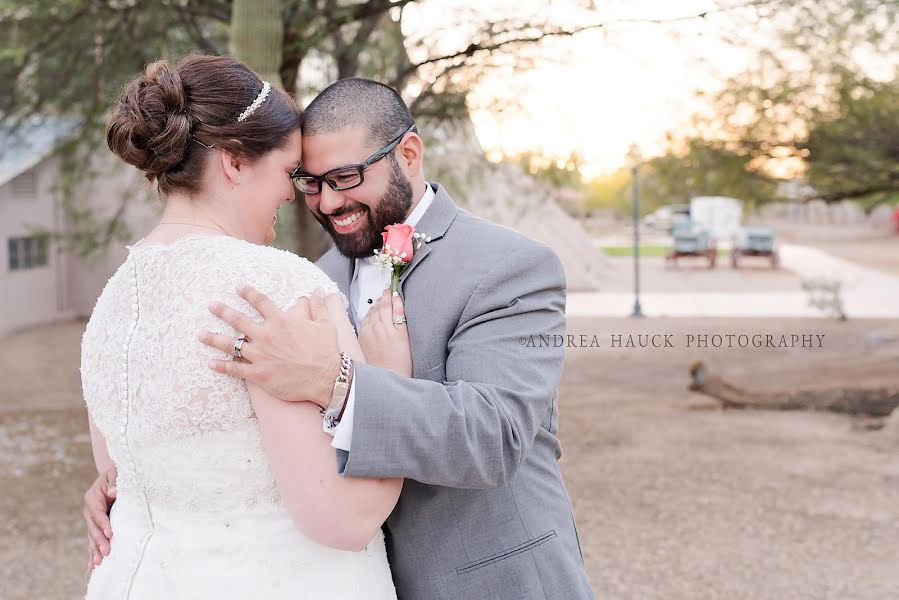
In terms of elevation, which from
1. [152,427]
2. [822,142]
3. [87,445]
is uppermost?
[152,427]

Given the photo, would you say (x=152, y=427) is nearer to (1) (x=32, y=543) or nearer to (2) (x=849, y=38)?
(1) (x=32, y=543)

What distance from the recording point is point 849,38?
816 cm

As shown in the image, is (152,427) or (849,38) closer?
(152,427)

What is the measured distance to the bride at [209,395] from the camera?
6.10 ft

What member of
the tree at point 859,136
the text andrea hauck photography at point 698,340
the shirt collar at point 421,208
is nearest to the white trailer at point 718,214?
the text andrea hauck photography at point 698,340

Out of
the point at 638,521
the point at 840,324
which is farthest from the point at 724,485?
the point at 840,324

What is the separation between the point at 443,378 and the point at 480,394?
0.25 m

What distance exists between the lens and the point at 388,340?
215cm

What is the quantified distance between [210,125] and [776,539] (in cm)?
610

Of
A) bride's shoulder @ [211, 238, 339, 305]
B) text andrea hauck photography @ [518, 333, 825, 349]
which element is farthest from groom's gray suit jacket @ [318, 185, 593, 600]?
text andrea hauck photography @ [518, 333, 825, 349]

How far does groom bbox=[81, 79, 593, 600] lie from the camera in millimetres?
1861

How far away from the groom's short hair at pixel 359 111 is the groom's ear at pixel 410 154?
34mm

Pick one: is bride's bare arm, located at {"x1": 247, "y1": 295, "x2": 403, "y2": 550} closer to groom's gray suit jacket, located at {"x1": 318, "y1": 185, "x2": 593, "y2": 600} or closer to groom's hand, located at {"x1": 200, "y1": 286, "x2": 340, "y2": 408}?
groom's hand, located at {"x1": 200, "y1": 286, "x2": 340, "y2": 408}

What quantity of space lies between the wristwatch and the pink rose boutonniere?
18.8 inches
